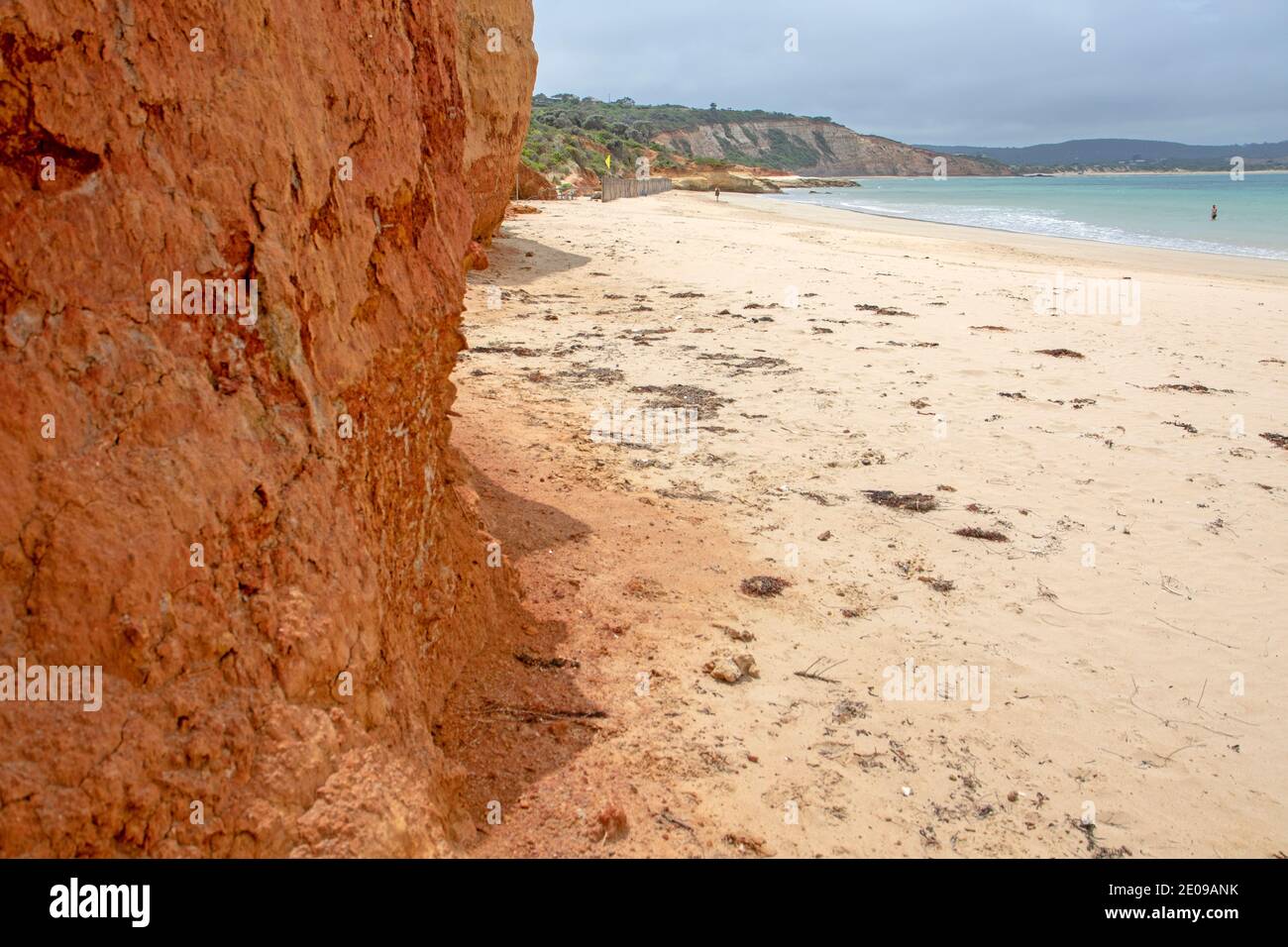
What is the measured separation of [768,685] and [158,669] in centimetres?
284

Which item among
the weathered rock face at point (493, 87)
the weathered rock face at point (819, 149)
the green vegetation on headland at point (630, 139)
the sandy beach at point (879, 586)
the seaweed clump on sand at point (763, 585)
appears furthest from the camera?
the weathered rock face at point (819, 149)

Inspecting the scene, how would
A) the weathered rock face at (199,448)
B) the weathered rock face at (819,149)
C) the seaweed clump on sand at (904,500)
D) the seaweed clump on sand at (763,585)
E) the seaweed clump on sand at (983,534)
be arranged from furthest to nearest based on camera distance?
the weathered rock face at (819,149), the seaweed clump on sand at (904,500), the seaweed clump on sand at (983,534), the seaweed clump on sand at (763,585), the weathered rock face at (199,448)

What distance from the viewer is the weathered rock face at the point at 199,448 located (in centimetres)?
218

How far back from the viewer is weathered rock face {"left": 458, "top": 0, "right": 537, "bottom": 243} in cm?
1274

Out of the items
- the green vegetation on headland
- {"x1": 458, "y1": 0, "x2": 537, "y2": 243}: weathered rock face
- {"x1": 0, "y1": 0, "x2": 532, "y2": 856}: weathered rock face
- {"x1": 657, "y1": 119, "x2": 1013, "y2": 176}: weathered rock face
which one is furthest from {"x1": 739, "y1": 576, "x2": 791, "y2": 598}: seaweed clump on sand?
{"x1": 657, "y1": 119, "x2": 1013, "y2": 176}: weathered rock face

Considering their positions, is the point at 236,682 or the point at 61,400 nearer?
the point at 61,400

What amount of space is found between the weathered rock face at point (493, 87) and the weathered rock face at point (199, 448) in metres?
10.2

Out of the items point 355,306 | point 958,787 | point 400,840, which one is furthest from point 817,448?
point 400,840

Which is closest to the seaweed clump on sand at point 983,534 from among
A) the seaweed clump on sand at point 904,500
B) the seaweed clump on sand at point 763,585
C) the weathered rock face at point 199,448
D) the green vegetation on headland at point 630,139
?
the seaweed clump on sand at point 904,500

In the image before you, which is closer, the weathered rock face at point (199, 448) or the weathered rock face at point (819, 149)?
the weathered rock face at point (199, 448)

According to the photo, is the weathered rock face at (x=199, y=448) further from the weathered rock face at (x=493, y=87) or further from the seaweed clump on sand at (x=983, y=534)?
the weathered rock face at (x=493, y=87)

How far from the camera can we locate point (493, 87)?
12977 mm
